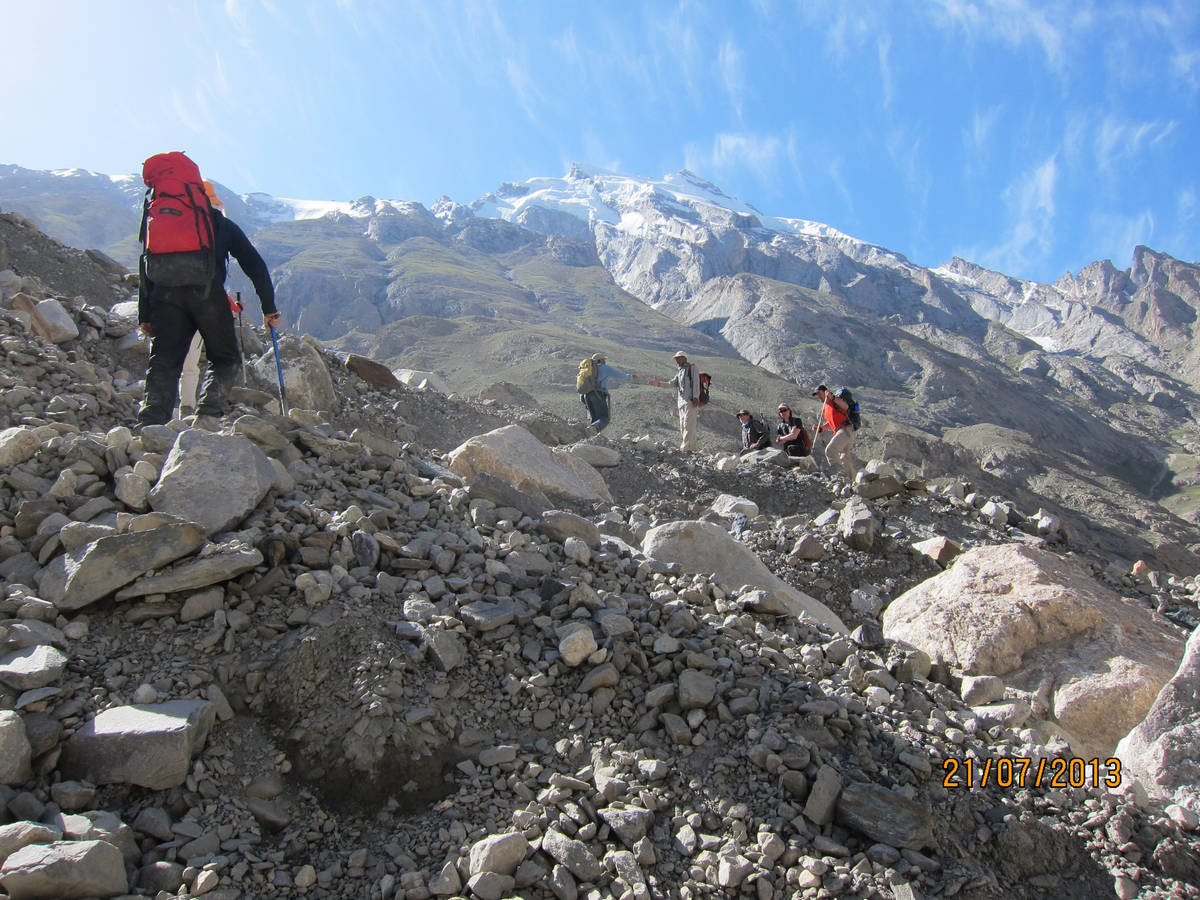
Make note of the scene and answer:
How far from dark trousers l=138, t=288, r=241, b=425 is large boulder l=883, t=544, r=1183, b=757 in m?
6.76

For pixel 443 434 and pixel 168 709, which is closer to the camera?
pixel 168 709

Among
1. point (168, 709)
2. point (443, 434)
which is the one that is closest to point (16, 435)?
point (168, 709)

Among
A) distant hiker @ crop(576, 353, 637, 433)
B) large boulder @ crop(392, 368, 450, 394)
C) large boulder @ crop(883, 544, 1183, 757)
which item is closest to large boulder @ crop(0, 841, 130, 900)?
large boulder @ crop(883, 544, 1183, 757)

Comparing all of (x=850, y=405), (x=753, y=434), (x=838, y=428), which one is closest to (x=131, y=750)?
(x=850, y=405)

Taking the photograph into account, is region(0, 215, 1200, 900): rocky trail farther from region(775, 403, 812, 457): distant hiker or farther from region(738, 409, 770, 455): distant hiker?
region(738, 409, 770, 455): distant hiker

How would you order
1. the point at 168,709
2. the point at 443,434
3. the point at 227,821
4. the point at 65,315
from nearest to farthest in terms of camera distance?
the point at 227,821 < the point at 168,709 < the point at 65,315 < the point at 443,434

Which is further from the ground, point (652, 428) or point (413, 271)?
point (413, 271)

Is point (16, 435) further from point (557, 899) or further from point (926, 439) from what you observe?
point (926, 439)

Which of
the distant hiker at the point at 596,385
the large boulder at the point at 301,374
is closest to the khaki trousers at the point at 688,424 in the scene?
the distant hiker at the point at 596,385

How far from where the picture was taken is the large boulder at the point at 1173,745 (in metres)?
4.10

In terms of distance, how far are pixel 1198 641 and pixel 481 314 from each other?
4691 inches

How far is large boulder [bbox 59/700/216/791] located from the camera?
10.5ft

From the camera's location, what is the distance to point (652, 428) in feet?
187
